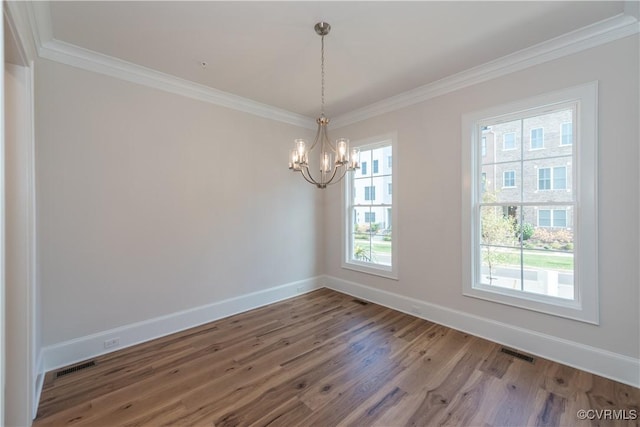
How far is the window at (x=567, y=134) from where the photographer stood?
8.40 feet

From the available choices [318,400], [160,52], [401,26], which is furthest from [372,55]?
[318,400]

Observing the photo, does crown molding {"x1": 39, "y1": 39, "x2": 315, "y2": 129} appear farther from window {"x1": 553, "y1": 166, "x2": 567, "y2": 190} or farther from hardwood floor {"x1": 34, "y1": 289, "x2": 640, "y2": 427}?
window {"x1": 553, "y1": 166, "x2": 567, "y2": 190}

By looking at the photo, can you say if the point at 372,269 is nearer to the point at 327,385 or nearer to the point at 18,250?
the point at 327,385

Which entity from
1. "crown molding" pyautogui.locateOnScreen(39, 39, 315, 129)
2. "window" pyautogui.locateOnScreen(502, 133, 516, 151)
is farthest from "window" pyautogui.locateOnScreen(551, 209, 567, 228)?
"crown molding" pyautogui.locateOnScreen(39, 39, 315, 129)

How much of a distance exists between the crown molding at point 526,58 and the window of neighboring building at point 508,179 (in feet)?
3.35

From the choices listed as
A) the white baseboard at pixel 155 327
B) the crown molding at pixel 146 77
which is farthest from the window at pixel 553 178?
the white baseboard at pixel 155 327

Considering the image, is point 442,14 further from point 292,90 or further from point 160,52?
point 160,52

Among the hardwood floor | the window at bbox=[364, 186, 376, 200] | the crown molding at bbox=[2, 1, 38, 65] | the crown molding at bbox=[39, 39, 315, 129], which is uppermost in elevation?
the crown molding at bbox=[39, 39, 315, 129]

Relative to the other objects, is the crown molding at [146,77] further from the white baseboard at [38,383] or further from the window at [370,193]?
the white baseboard at [38,383]

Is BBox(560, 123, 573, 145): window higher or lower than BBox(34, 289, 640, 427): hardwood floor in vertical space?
higher

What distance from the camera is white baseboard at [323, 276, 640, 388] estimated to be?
89.5 inches

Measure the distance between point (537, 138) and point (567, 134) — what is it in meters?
0.22

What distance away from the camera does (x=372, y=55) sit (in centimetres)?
273

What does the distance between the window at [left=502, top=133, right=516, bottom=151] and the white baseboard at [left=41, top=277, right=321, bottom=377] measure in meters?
3.34
